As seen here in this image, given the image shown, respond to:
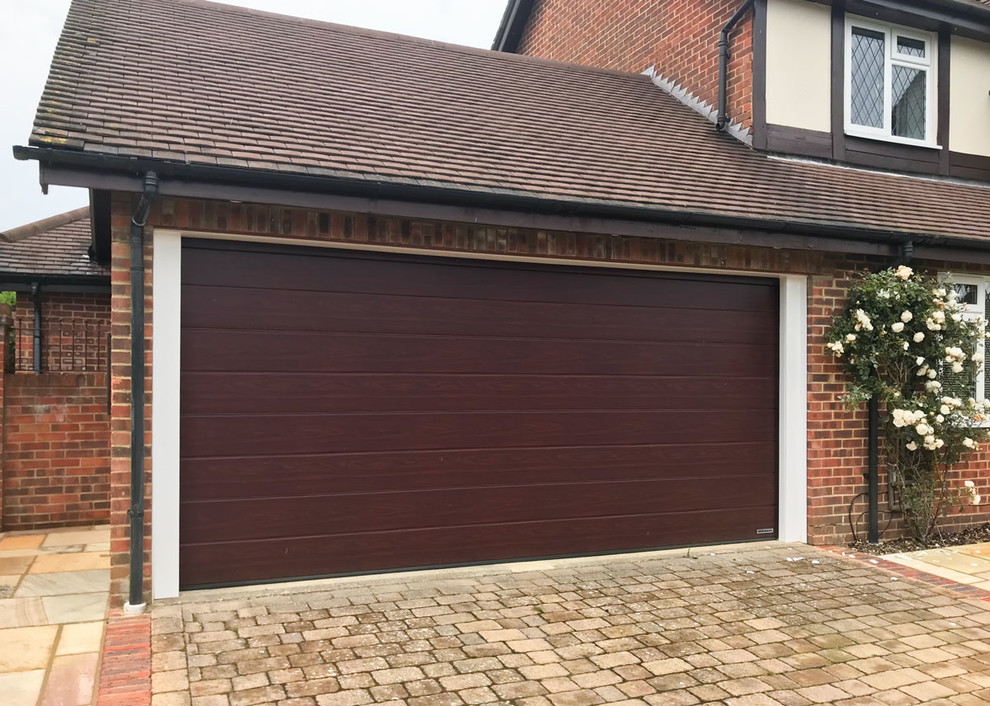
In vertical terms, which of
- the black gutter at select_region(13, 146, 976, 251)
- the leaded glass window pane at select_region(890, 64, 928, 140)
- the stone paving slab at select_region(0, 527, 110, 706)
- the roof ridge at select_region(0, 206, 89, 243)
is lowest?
the stone paving slab at select_region(0, 527, 110, 706)

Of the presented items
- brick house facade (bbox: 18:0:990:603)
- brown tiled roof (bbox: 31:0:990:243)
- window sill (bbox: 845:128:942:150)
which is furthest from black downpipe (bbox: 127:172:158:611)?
window sill (bbox: 845:128:942:150)

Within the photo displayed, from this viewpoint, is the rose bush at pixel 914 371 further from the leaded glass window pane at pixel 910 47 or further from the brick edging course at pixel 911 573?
the leaded glass window pane at pixel 910 47

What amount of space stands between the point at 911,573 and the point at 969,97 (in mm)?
5690

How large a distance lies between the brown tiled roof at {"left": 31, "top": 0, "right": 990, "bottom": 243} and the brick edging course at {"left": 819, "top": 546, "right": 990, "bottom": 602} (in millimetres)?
2705

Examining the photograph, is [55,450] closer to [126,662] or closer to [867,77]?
[126,662]

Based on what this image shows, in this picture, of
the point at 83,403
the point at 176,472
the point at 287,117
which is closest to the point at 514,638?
the point at 176,472

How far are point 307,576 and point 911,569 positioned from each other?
462cm

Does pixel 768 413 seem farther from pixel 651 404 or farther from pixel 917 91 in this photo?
pixel 917 91

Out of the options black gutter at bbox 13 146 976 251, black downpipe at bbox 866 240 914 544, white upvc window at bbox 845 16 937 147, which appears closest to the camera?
black gutter at bbox 13 146 976 251

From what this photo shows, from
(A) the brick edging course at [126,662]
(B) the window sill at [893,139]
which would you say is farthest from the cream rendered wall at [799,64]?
(A) the brick edging course at [126,662]

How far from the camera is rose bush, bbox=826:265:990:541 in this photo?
6.75 m

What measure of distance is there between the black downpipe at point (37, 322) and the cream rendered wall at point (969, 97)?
10.4 meters

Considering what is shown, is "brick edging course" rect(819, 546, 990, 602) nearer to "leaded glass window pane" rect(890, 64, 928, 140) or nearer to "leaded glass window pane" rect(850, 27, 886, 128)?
"leaded glass window pane" rect(850, 27, 886, 128)

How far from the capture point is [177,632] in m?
4.46
